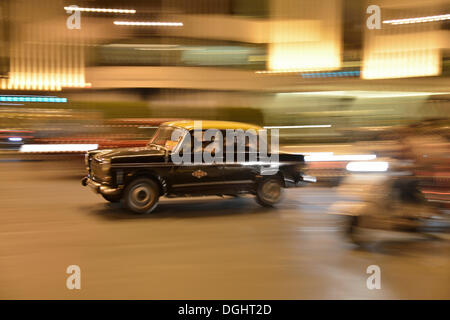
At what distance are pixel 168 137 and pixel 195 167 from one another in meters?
0.83

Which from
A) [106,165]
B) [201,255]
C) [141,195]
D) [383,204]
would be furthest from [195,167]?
[383,204]

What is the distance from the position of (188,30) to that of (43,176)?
54.7 feet

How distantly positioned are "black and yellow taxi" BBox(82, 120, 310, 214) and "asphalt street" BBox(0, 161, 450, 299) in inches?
15.4

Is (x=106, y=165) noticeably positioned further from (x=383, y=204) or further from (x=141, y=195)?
(x=383, y=204)

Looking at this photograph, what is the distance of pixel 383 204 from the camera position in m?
6.13

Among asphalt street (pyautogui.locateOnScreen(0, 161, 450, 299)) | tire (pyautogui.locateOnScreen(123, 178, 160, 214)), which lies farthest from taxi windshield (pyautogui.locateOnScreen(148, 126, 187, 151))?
asphalt street (pyautogui.locateOnScreen(0, 161, 450, 299))

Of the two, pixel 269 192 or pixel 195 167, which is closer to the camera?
pixel 195 167

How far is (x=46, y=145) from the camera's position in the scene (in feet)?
44.2

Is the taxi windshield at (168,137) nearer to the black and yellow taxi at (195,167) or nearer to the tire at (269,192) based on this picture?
the black and yellow taxi at (195,167)

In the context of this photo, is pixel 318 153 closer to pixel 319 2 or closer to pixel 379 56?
pixel 379 56

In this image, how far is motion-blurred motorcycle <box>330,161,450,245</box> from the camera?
20.1 ft

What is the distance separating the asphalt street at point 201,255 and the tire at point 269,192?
0.16 metres

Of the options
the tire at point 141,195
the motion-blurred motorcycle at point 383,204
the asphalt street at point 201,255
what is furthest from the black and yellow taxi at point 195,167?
the motion-blurred motorcycle at point 383,204

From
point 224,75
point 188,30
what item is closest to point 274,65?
point 224,75
